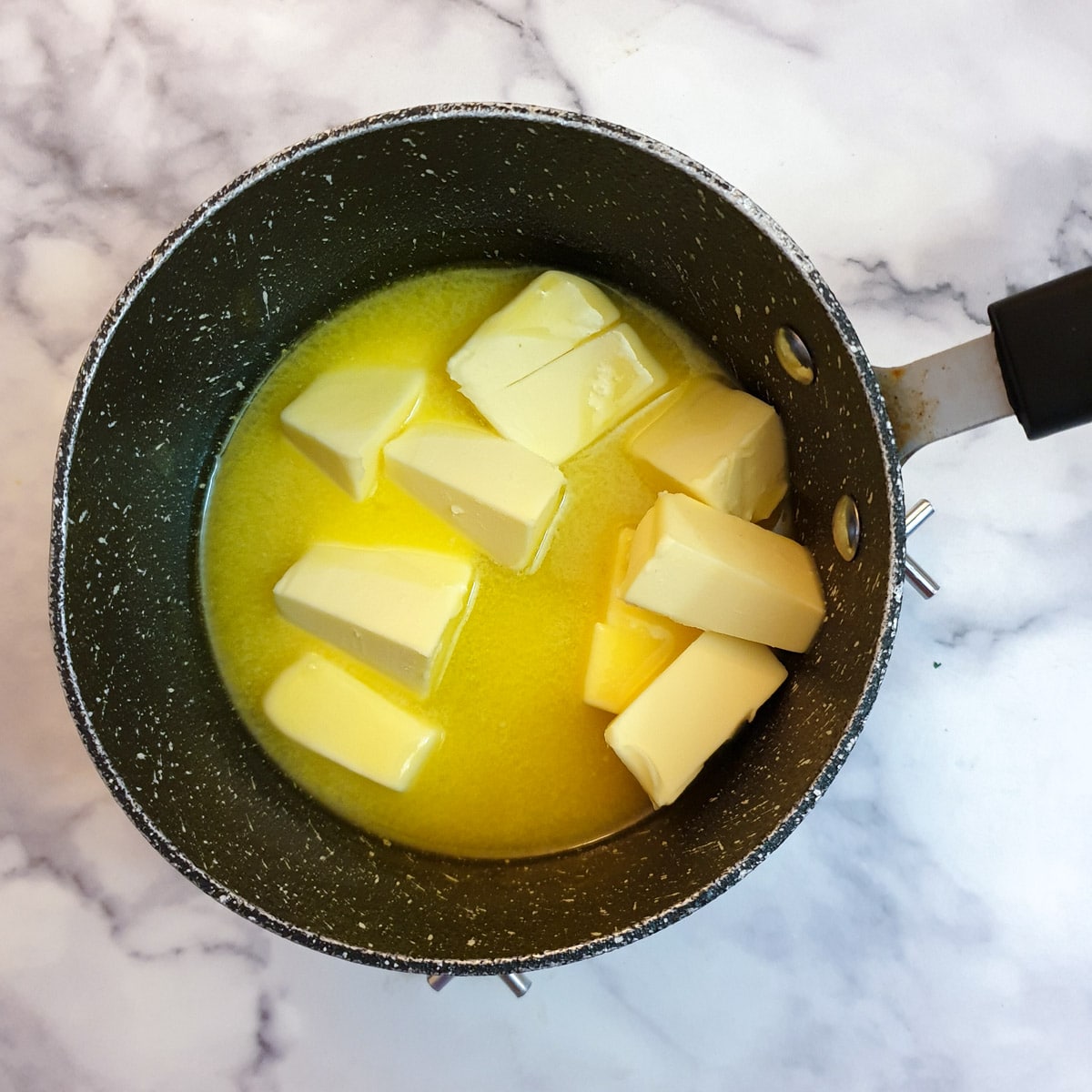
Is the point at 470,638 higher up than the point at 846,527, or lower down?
lower down

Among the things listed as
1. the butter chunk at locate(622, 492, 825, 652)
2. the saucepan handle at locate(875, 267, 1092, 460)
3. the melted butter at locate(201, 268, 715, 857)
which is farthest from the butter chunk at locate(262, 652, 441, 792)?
the saucepan handle at locate(875, 267, 1092, 460)

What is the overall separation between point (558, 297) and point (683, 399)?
23 cm

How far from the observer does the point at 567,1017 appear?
1.46 meters

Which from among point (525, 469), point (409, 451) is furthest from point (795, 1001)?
point (409, 451)

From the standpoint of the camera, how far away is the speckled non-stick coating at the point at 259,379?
1143 mm

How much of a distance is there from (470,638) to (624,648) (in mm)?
221

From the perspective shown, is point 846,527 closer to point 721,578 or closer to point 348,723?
point 721,578

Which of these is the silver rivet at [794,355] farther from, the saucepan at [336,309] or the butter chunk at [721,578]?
the butter chunk at [721,578]

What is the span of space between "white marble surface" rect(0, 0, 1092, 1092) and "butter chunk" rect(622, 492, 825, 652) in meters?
0.26

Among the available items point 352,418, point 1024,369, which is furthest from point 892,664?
point 352,418

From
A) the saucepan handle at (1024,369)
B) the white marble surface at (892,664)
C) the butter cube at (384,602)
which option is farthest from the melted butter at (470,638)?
the saucepan handle at (1024,369)

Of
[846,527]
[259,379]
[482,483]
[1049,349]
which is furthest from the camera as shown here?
[259,379]

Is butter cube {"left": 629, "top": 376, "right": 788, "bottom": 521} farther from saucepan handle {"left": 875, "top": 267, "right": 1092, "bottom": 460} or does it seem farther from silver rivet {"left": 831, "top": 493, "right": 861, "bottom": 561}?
saucepan handle {"left": 875, "top": 267, "right": 1092, "bottom": 460}

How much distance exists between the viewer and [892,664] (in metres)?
1.44
